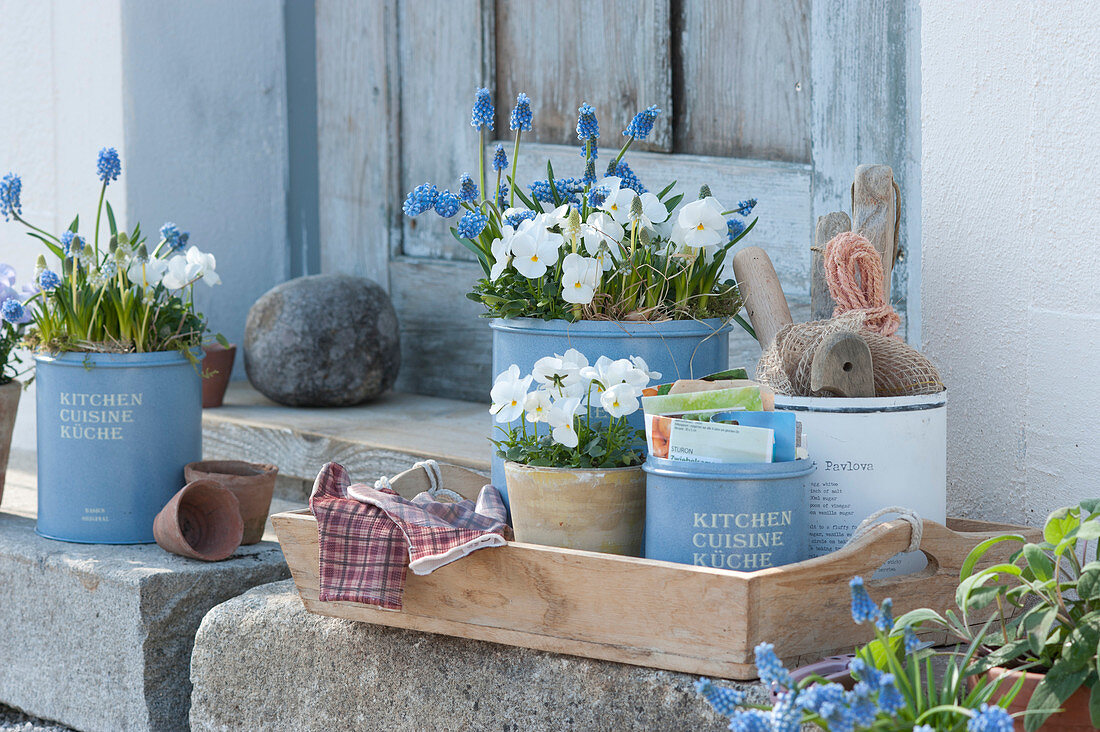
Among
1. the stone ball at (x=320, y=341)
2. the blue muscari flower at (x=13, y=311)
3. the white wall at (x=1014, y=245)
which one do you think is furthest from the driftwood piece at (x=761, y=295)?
the stone ball at (x=320, y=341)

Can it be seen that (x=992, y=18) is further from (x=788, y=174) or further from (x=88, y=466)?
(x=88, y=466)

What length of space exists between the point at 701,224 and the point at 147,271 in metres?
0.84

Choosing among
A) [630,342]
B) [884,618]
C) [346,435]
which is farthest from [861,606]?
[346,435]

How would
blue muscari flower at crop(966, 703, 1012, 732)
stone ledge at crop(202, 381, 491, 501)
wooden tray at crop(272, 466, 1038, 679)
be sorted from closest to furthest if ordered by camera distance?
blue muscari flower at crop(966, 703, 1012, 732), wooden tray at crop(272, 466, 1038, 679), stone ledge at crop(202, 381, 491, 501)

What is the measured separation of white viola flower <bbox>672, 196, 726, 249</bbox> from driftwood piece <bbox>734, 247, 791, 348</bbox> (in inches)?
3.7

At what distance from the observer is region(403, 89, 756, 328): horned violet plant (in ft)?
4.17

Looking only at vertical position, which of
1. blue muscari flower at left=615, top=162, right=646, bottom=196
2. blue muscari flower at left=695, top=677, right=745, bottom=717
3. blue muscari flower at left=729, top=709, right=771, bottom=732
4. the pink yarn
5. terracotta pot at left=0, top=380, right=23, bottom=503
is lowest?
blue muscari flower at left=729, top=709, right=771, bottom=732

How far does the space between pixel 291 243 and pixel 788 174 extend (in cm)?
125

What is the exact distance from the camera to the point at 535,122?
232 cm

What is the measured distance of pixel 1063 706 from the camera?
973 mm

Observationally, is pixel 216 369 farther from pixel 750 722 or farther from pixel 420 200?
pixel 750 722

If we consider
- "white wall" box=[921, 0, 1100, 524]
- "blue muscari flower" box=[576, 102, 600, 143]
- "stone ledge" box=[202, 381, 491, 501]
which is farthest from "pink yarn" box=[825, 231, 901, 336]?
"stone ledge" box=[202, 381, 491, 501]

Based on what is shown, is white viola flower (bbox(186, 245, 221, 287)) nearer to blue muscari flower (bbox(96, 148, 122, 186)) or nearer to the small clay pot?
blue muscari flower (bbox(96, 148, 122, 186))

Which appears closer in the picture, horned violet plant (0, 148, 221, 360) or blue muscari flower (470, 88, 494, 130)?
blue muscari flower (470, 88, 494, 130)
